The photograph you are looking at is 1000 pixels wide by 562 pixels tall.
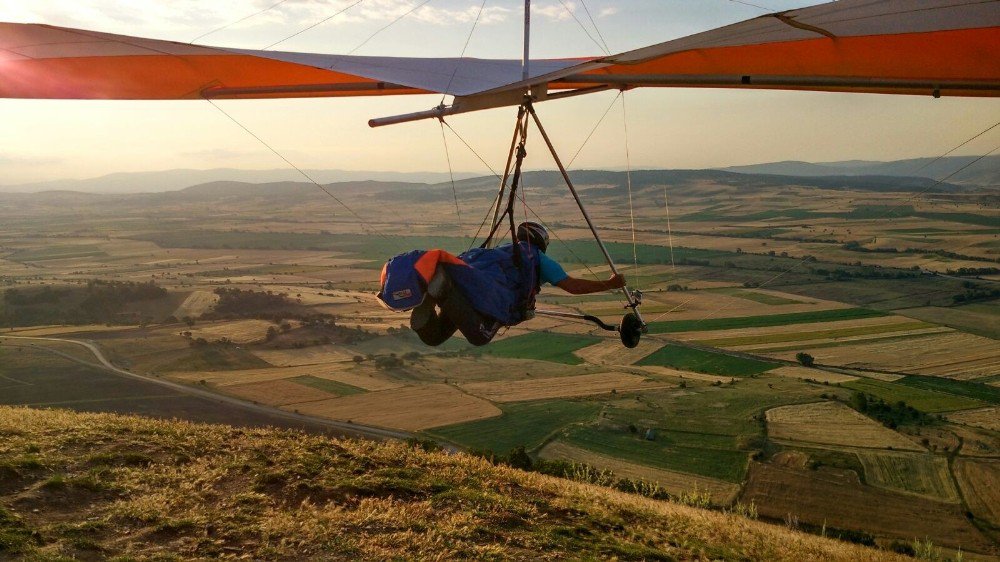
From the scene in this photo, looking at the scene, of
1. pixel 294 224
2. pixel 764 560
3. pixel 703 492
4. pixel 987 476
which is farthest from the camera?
pixel 294 224

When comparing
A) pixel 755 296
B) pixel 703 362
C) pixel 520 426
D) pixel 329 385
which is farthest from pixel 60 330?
pixel 755 296

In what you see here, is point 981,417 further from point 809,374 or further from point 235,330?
point 235,330

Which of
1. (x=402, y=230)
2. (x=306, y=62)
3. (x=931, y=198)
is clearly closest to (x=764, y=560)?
(x=306, y=62)

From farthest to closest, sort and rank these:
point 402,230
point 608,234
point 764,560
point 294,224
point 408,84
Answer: point 294,224 < point 402,230 < point 608,234 < point 764,560 < point 408,84

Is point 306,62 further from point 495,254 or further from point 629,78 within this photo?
point 629,78

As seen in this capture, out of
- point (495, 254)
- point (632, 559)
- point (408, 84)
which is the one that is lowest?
point (632, 559)

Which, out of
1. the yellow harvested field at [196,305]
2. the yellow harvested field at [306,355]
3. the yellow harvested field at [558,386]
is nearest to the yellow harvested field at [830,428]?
the yellow harvested field at [558,386]

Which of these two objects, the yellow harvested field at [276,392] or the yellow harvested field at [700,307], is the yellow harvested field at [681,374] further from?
the yellow harvested field at [276,392]
